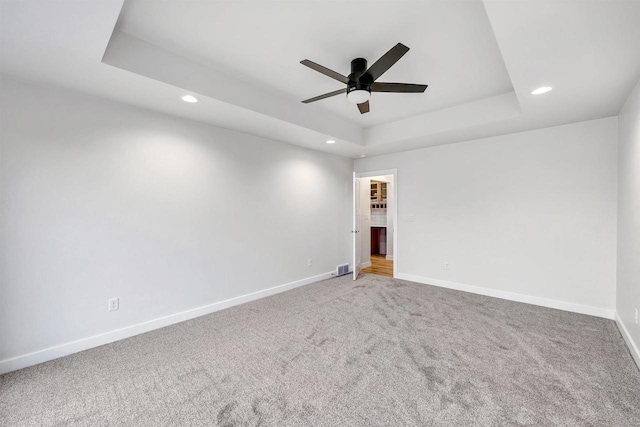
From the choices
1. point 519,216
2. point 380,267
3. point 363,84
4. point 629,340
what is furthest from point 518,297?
point 363,84

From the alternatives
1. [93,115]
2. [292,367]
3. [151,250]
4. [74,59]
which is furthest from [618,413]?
[93,115]

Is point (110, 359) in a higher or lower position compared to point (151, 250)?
lower

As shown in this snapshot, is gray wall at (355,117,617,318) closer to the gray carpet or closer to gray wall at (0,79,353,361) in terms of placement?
the gray carpet

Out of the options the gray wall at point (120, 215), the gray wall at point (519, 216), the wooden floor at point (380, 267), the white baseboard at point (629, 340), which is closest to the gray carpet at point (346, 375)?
the white baseboard at point (629, 340)

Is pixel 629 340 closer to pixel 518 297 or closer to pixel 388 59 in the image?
pixel 518 297

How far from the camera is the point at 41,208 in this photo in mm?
2340

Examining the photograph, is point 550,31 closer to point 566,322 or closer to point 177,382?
point 566,322

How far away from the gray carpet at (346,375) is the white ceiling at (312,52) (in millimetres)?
2342

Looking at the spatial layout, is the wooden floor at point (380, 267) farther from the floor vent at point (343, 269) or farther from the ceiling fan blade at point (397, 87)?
the ceiling fan blade at point (397, 87)

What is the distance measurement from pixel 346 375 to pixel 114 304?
2.35m

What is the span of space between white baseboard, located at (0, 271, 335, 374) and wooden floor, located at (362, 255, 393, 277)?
7.85ft

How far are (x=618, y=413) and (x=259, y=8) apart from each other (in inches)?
137

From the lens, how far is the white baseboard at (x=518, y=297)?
3255mm

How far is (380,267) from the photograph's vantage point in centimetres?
607
